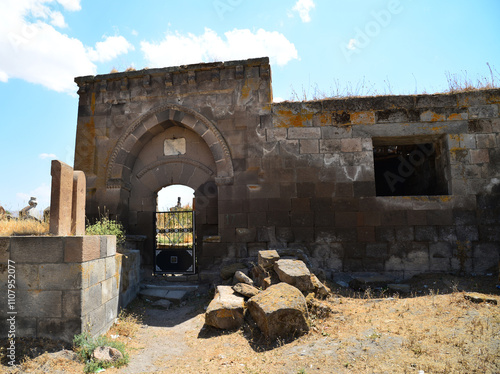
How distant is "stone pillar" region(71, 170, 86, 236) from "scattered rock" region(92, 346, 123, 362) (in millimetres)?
1726

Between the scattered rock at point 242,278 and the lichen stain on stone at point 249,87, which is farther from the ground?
the lichen stain on stone at point 249,87

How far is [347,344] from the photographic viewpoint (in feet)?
12.0

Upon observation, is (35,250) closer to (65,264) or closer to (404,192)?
(65,264)

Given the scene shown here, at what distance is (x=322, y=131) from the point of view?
277 inches

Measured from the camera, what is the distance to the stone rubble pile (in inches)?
160

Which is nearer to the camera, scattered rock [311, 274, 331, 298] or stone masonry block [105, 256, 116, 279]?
stone masonry block [105, 256, 116, 279]

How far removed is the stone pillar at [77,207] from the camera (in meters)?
4.79

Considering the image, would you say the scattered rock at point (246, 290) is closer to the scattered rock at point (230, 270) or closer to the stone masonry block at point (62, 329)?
the scattered rock at point (230, 270)

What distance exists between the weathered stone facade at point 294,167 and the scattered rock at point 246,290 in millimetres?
1594

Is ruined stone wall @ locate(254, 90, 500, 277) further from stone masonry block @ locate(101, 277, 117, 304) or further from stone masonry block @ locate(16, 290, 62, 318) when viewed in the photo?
stone masonry block @ locate(16, 290, 62, 318)

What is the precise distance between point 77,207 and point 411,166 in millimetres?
8511

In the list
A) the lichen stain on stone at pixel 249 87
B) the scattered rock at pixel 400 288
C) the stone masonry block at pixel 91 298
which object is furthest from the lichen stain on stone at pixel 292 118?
the stone masonry block at pixel 91 298

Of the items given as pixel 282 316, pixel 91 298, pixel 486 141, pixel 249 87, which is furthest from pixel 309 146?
pixel 91 298

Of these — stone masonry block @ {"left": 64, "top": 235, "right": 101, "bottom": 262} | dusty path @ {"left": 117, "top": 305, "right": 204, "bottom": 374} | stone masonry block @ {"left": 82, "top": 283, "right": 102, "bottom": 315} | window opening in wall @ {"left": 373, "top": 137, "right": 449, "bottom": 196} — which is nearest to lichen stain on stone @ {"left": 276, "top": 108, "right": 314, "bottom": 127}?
window opening in wall @ {"left": 373, "top": 137, "right": 449, "bottom": 196}
